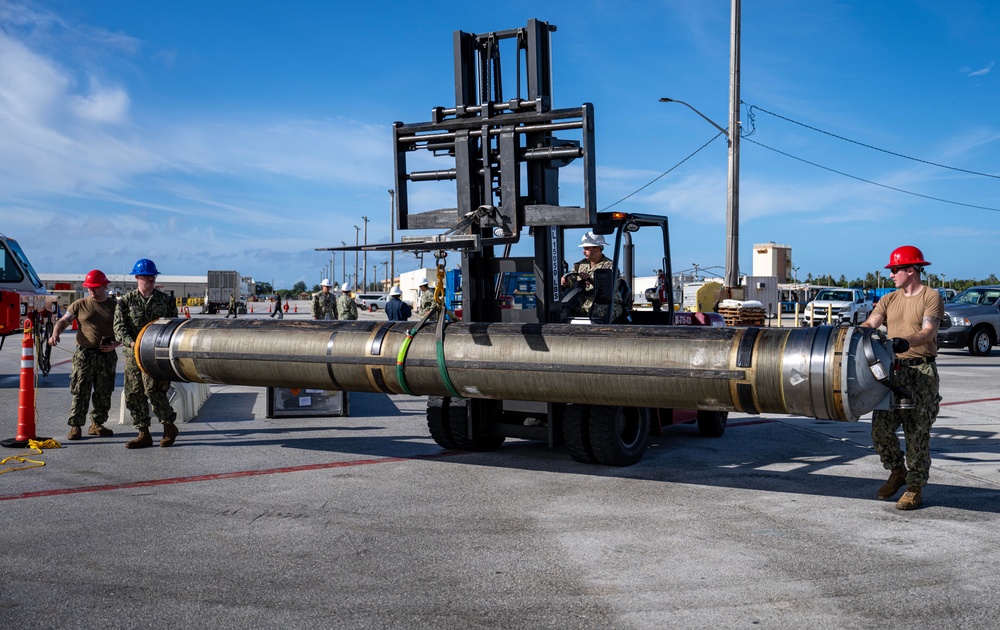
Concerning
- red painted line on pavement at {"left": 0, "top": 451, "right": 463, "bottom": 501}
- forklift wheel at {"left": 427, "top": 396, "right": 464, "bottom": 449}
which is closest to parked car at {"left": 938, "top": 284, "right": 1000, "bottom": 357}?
forklift wheel at {"left": 427, "top": 396, "right": 464, "bottom": 449}

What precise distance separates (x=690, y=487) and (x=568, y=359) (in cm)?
166

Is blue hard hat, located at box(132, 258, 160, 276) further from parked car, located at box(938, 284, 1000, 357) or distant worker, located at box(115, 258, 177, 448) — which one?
parked car, located at box(938, 284, 1000, 357)

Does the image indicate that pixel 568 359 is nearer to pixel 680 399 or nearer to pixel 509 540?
pixel 680 399

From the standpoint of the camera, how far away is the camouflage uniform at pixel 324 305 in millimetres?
16375

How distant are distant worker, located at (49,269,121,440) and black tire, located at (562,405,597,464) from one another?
16.9 feet

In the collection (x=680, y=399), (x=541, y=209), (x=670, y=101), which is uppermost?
(x=670, y=101)

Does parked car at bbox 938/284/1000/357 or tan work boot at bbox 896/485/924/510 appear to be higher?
parked car at bbox 938/284/1000/357

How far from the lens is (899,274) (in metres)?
6.48

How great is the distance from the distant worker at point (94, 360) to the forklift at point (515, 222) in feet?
12.5

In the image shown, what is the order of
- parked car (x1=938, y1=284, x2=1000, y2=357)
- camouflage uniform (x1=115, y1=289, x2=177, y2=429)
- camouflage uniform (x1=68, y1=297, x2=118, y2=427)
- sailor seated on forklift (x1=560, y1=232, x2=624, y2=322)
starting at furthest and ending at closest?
1. parked car (x1=938, y1=284, x2=1000, y2=357)
2. camouflage uniform (x1=68, y1=297, x2=118, y2=427)
3. camouflage uniform (x1=115, y1=289, x2=177, y2=429)
4. sailor seated on forklift (x1=560, y1=232, x2=624, y2=322)

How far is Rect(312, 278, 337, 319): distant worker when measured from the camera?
16359 millimetres

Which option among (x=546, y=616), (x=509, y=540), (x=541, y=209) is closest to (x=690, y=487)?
(x=509, y=540)

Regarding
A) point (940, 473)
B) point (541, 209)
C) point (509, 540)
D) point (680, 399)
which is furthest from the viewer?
point (940, 473)

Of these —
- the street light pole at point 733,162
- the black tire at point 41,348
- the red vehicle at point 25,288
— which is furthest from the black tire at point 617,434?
the street light pole at point 733,162
